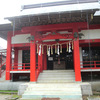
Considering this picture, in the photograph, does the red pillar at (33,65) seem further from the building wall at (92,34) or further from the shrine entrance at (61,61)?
the building wall at (92,34)

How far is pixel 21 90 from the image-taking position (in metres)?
8.25

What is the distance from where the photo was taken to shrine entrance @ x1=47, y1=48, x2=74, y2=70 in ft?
46.1

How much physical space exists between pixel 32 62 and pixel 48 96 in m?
3.43

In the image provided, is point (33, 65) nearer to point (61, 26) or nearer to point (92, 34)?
point (61, 26)

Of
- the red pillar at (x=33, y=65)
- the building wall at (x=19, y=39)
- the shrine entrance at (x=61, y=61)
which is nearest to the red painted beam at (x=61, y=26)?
the red pillar at (x=33, y=65)

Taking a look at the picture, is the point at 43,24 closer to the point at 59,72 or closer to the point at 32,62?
the point at 32,62

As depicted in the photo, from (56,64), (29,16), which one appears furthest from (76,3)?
(56,64)

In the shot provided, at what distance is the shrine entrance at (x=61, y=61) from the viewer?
14.1 meters

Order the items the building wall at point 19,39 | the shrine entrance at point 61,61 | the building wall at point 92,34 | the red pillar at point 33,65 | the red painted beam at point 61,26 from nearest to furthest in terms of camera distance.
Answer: the red painted beam at point 61,26 < the red pillar at point 33,65 < the building wall at point 92,34 < the building wall at point 19,39 < the shrine entrance at point 61,61

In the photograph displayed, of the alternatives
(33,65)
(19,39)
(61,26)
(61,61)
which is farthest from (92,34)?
(19,39)

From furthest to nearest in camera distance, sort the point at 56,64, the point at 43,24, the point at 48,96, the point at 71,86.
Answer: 1. the point at 56,64
2. the point at 43,24
3. the point at 71,86
4. the point at 48,96

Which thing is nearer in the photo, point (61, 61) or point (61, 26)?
point (61, 26)

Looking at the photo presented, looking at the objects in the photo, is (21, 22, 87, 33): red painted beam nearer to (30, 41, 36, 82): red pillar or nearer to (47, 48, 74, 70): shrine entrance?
(30, 41, 36, 82): red pillar

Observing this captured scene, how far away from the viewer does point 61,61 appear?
14336 mm
